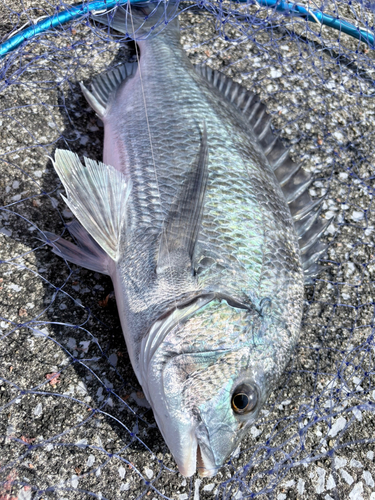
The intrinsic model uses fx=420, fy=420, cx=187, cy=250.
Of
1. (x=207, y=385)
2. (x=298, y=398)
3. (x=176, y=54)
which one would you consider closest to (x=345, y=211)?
(x=298, y=398)

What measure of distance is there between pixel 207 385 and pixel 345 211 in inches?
62.7

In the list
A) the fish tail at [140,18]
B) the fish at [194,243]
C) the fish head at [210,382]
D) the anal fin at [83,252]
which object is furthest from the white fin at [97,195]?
the fish tail at [140,18]

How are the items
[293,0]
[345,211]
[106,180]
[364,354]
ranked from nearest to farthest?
[106,180]
[364,354]
[345,211]
[293,0]

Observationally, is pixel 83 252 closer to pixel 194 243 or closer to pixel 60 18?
pixel 194 243

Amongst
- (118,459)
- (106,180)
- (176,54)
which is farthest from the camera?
(176,54)

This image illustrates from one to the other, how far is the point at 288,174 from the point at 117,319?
113cm

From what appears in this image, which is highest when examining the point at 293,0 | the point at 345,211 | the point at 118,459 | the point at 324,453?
the point at 293,0

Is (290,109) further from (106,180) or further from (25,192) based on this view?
(25,192)

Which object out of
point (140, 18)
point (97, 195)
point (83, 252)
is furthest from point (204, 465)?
point (140, 18)

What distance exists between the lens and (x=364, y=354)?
7.13ft

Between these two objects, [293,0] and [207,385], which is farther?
[293,0]

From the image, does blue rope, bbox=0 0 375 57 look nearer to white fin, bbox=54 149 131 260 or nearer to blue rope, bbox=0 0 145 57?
blue rope, bbox=0 0 145 57

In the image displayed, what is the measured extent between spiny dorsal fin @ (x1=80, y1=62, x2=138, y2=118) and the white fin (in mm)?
566

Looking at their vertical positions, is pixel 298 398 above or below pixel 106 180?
below
